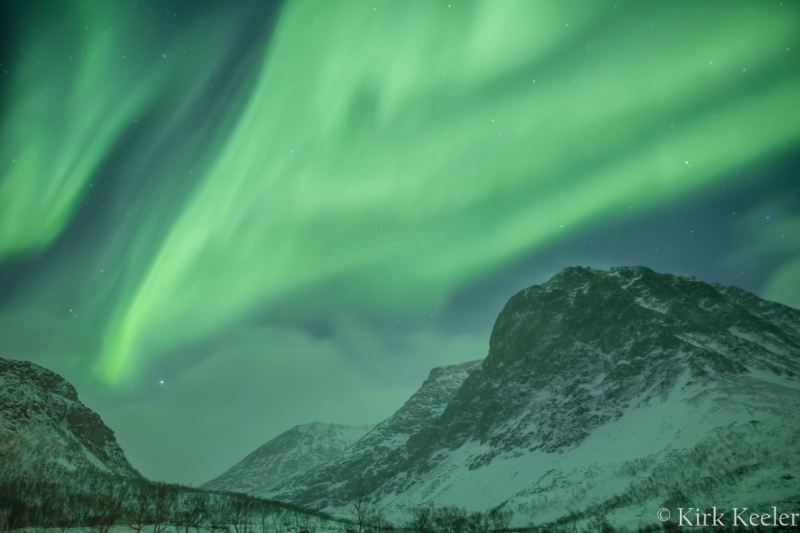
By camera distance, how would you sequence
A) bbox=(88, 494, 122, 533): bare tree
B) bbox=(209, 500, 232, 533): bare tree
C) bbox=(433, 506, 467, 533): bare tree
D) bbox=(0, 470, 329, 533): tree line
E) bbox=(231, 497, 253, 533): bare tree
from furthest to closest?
bbox=(433, 506, 467, 533): bare tree, bbox=(0, 470, 329, 533): tree line, bbox=(231, 497, 253, 533): bare tree, bbox=(209, 500, 232, 533): bare tree, bbox=(88, 494, 122, 533): bare tree

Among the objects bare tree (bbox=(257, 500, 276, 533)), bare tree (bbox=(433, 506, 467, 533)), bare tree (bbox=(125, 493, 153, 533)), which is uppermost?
bare tree (bbox=(125, 493, 153, 533))

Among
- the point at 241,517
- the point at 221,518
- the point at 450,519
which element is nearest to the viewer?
the point at 241,517

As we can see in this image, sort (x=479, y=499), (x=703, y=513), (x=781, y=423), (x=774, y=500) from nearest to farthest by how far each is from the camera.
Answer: (x=774, y=500) < (x=703, y=513) < (x=781, y=423) < (x=479, y=499)

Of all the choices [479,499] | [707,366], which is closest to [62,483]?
[479,499]

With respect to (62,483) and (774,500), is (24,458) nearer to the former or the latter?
(62,483)

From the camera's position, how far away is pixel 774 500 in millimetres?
73000

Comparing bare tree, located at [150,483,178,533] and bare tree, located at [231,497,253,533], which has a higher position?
bare tree, located at [150,483,178,533]

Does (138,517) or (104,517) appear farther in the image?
(138,517)

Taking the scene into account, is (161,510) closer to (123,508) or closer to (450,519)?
(123,508)

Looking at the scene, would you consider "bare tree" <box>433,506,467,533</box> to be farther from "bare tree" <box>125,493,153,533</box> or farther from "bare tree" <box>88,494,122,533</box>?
"bare tree" <box>88,494,122,533</box>

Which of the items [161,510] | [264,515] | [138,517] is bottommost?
[264,515]

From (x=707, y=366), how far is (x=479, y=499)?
96.9m

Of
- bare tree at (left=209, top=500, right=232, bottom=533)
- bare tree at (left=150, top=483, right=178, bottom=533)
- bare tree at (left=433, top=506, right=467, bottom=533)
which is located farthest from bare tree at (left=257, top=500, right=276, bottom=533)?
bare tree at (left=433, top=506, right=467, bottom=533)

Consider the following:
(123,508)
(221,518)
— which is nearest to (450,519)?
(221,518)
